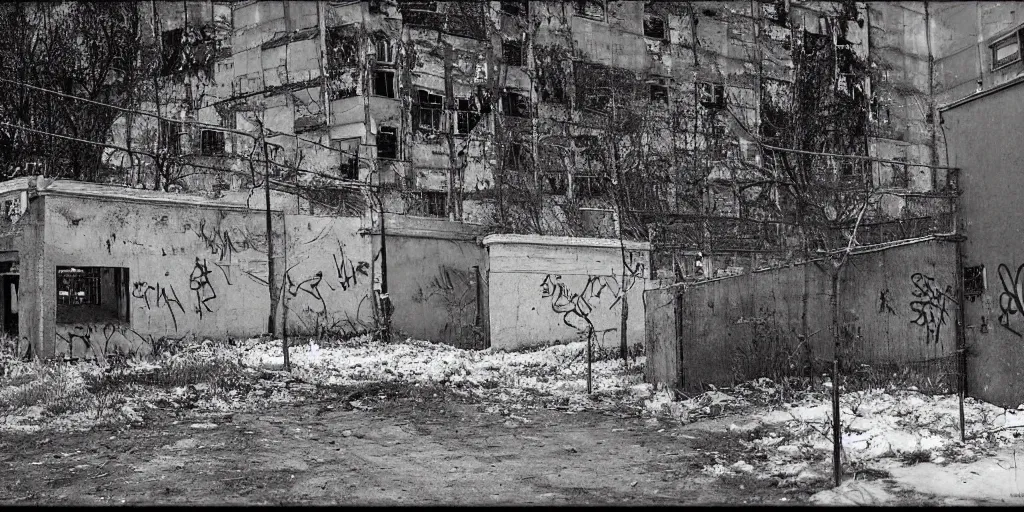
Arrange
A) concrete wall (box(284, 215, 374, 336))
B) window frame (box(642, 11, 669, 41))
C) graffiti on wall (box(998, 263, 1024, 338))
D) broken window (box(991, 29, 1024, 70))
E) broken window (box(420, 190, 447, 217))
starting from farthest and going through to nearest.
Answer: window frame (box(642, 11, 669, 41)), broken window (box(420, 190, 447, 217)), concrete wall (box(284, 215, 374, 336)), broken window (box(991, 29, 1024, 70)), graffiti on wall (box(998, 263, 1024, 338))

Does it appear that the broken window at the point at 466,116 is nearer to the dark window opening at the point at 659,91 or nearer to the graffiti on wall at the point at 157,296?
Result: the dark window opening at the point at 659,91

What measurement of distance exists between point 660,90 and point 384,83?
10.3m

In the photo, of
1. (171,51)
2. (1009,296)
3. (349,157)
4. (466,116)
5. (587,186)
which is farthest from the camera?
(587,186)

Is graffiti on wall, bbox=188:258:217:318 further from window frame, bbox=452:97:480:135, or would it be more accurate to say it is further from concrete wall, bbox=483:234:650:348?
window frame, bbox=452:97:480:135

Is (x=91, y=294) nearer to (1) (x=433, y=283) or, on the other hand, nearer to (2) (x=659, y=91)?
(1) (x=433, y=283)

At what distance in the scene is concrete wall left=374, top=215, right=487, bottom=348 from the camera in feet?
61.3

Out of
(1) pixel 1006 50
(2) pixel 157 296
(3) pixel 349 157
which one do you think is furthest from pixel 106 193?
(1) pixel 1006 50

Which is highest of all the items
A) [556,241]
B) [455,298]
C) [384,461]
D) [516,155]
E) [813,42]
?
[813,42]

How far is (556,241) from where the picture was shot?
16781 millimetres

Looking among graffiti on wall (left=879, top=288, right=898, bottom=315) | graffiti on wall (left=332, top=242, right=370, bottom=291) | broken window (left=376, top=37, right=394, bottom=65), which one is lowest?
graffiti on wall (left=879, top=288, right=898, bottom=315)

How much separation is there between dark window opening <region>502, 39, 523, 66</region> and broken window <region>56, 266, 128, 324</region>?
16256 millimetres

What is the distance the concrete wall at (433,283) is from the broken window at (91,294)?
5535 mm

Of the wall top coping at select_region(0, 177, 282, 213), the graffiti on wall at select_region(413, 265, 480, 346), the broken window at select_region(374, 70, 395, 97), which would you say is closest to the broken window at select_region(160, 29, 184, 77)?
the broken window at select_region(374, 70, 395, 97)

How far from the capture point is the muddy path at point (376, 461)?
6293mm
